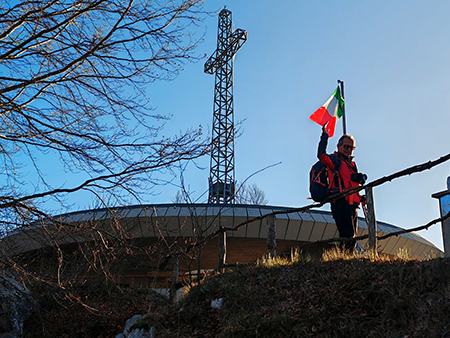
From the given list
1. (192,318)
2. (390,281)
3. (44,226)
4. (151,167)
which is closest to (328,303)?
(390,281)

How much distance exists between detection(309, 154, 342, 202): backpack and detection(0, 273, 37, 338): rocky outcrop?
5.21 meters

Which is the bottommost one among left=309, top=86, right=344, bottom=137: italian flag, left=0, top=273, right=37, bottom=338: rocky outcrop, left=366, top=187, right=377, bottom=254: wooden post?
left=0, top=273, right=37, bottom=338: rocky outcrop

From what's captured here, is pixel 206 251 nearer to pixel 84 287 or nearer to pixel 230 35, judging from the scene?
Answer: pixel 84 287

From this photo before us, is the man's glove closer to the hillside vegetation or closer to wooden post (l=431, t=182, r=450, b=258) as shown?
wooden post (l=431, t=182, r=450, b=258)

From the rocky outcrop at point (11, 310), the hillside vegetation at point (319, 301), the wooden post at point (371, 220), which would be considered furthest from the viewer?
the rocky outcrop at point (11, 310)

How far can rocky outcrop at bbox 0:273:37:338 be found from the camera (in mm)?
8266

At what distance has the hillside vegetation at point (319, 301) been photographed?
15.5 ft

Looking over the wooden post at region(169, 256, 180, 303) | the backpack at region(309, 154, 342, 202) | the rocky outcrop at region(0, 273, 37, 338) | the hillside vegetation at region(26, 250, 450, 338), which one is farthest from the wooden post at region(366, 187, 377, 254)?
the rocky outcrop at region(0, 273, 37, 338)

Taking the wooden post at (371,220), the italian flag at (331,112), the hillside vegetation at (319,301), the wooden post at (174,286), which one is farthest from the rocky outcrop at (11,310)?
the italian flag at (331,112)

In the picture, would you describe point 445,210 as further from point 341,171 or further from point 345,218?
point 341,171

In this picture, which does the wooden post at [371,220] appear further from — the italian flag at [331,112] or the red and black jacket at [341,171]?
the italian flag at [331,112]

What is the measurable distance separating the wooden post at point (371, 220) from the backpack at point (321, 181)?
26.9 inches

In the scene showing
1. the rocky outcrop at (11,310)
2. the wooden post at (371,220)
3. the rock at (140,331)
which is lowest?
the rock at (140,331)

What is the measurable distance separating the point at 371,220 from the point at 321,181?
1007 mm
